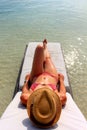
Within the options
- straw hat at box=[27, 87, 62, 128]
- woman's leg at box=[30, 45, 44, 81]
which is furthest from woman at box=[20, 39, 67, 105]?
straw hat at box=[27, 87, 62, 128]

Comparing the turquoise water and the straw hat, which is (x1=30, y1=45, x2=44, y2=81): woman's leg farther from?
the straw hat

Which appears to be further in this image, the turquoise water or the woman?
the turquoise water

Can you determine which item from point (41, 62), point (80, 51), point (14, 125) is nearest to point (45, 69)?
point (41, 62)

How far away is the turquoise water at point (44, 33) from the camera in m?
5.20

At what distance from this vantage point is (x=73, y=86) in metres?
5.03

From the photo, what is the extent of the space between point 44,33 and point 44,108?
628cm

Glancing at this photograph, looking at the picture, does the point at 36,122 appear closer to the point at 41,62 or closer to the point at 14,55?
the point at 41,62

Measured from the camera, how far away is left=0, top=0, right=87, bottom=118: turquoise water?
520 cm

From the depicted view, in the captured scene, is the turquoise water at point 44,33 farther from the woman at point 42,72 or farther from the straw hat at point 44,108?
the straw hat at point 44,108

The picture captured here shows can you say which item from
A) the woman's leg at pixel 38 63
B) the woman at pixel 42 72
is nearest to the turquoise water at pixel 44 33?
the woman at pixel 42 72

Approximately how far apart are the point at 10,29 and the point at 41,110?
6949 mm

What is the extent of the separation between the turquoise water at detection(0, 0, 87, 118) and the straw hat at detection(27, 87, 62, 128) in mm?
2127

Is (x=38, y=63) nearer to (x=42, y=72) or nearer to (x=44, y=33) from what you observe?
(x=42, y=72)

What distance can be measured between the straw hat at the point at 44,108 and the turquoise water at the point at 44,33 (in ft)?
6.98
